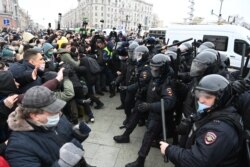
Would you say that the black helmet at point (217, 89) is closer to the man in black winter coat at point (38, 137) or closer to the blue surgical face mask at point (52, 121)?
the man in black winter coat at point (38, 137)

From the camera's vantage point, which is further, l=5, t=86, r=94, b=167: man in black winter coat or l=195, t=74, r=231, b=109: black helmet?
l=195, t=74, r=231, b=109: black helmet

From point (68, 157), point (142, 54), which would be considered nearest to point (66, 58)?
point (142, 54)

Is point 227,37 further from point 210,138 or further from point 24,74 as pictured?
point 210,138

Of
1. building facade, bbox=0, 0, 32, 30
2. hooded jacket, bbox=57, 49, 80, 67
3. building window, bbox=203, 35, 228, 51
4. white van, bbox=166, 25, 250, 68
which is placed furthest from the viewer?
building facade, bbox=0, 0, 32, 30

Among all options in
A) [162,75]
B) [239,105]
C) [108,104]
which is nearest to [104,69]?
[108,104]

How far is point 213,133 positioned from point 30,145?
5.05ft

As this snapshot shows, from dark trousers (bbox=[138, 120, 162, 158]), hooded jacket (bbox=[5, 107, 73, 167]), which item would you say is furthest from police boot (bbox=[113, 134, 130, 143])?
hooded jacket (bbox=[5, 107, 73, 167])

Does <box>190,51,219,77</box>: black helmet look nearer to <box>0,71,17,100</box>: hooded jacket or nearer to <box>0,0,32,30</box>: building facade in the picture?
<box>0,71,17,100</box>: hooded jacket

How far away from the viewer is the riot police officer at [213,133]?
1.96 metres

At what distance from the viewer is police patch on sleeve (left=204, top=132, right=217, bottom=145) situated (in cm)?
195

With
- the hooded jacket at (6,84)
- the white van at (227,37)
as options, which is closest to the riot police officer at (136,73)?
the hooded jacket at (6,84)

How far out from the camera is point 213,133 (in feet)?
6.45

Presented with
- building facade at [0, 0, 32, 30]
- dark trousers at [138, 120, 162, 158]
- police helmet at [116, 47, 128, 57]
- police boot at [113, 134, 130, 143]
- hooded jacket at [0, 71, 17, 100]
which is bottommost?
police boot at [113, 134, 130, 143]

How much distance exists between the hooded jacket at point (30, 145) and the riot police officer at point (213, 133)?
1119mm
